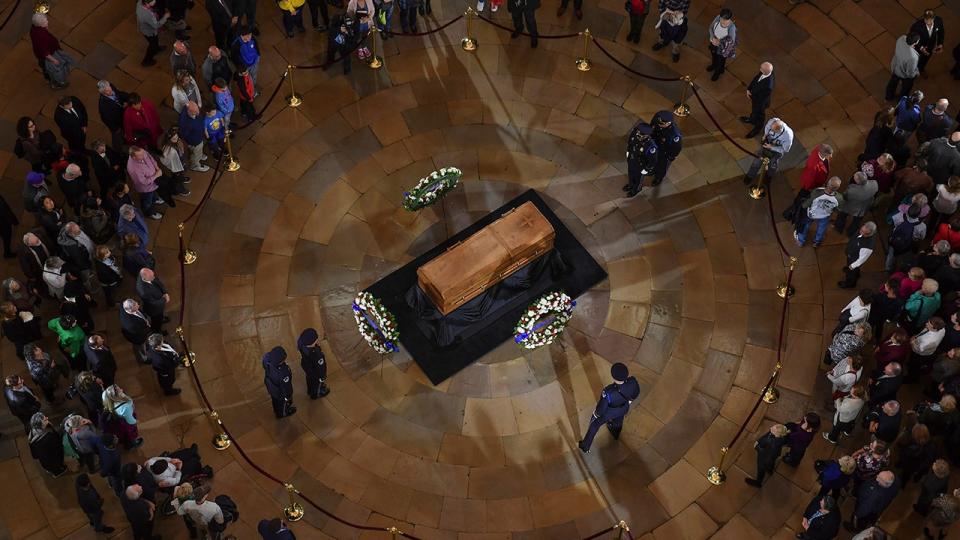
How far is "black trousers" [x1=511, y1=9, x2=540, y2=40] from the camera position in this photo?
25.2 meters

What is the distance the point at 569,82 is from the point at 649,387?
7.38 metres

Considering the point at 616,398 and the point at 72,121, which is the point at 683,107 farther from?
the point at 72,121

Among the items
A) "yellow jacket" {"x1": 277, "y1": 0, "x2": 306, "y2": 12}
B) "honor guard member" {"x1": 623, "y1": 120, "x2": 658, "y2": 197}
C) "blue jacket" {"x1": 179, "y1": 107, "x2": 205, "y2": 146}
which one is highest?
"yellow jacket" {"x1": 277, "y1": 0, "x2": 306, "y2": 12}

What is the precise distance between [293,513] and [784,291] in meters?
9.98

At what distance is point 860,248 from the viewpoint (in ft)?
69.7

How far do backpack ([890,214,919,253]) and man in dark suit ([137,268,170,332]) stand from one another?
43.5 feet

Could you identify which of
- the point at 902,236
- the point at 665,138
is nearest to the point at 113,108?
the point at 665,138

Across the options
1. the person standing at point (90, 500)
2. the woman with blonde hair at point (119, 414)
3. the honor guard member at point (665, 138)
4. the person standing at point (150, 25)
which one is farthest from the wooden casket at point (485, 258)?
the person standing at point (150, 25)

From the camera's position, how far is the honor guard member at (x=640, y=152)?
2284cm

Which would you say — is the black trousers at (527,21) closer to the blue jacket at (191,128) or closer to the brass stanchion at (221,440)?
the blue jacket at (191,128)

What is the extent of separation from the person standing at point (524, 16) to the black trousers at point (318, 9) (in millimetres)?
3981

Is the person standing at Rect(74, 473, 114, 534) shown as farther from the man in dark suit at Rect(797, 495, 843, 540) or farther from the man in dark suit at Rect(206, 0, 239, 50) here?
the man in dark suit at Rect(797, 495, 843, 540)

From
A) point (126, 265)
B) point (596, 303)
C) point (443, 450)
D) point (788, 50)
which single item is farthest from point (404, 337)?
point (788, 50)

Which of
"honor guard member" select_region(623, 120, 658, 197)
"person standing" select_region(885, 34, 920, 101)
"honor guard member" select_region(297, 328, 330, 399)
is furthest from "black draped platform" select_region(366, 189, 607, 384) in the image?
"person standing" select_region(885, 34, 920, 101)
